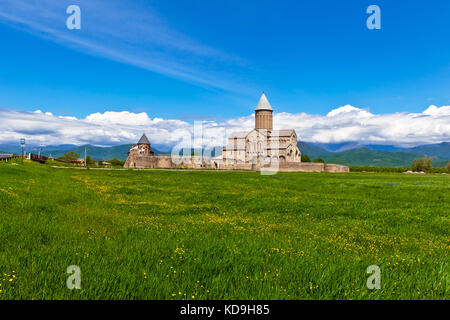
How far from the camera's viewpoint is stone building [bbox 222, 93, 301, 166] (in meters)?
99.3

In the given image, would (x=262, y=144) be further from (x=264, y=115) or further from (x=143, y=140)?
(x=143, y=140)

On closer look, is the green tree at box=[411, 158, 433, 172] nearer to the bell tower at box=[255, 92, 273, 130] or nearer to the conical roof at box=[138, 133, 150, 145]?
the bell tower at box=[255, 92, 273, 130]

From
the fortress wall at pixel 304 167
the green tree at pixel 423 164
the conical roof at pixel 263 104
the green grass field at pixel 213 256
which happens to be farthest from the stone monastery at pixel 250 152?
the green grass field at pixel 213 256

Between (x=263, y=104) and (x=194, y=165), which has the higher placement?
(x=263, y=104)

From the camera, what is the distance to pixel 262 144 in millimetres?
103875

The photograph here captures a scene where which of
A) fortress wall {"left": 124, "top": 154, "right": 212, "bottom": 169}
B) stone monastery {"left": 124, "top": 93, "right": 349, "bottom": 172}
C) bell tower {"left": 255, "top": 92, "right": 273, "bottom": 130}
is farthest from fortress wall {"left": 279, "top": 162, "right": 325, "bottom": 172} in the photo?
fortress wall {"left": 124, "top": 154, "right": 212, "bottom": 169}

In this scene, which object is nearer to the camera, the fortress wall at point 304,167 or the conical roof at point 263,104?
the fortress wall at point 304,167

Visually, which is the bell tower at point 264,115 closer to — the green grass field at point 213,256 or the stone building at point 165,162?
the stone building at point 165,162

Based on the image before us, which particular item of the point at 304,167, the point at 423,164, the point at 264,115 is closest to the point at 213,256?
the point at 304,167

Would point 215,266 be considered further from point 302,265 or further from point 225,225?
point 225,225

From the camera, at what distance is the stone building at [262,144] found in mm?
99312

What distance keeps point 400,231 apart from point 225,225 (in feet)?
20.3

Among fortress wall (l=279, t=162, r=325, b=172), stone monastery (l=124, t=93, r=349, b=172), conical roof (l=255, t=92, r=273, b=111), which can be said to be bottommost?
fortress wall (l=279, t=162, r=325, b=172)
